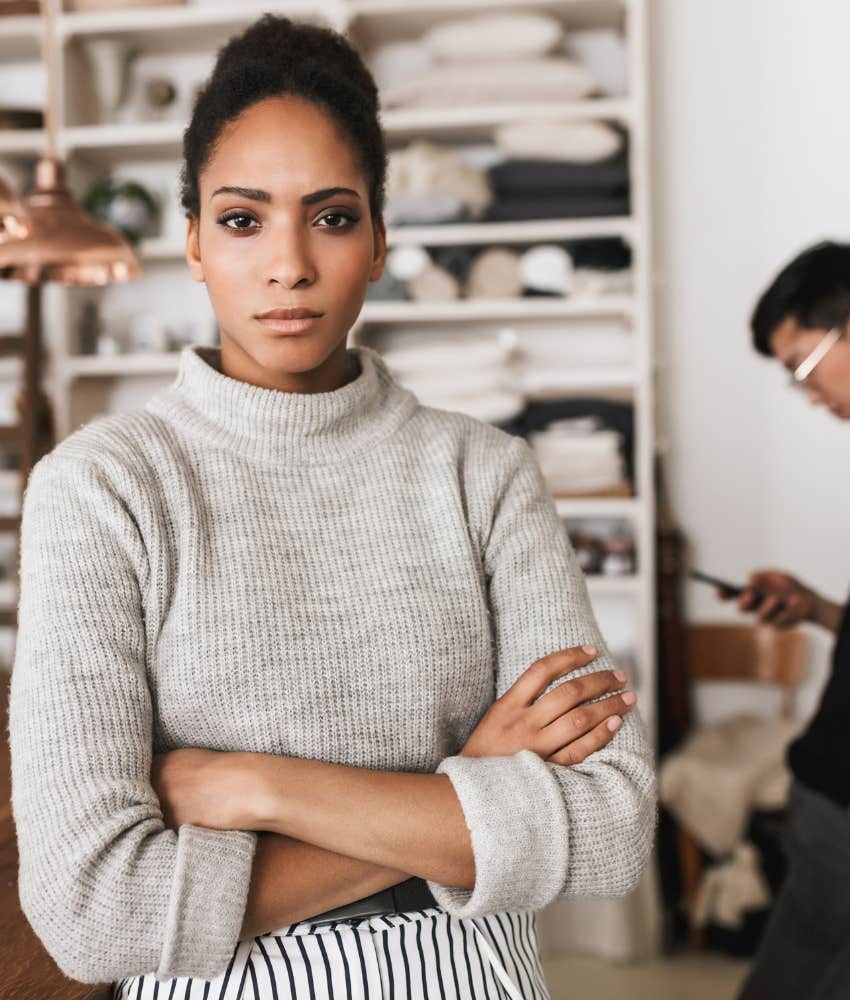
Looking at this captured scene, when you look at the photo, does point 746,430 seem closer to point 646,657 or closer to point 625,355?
point 625,355

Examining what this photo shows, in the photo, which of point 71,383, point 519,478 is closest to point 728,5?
point 71,383

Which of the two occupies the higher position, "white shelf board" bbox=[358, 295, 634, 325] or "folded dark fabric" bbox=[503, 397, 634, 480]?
"white shelf board" bbox=[358, 295, 634, 325]

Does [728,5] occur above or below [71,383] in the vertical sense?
above

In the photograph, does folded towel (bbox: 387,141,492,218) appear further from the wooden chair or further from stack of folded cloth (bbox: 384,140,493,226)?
the wooden chair

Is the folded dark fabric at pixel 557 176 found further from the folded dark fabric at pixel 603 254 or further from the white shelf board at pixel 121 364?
the white shelf board at pixel 121 364

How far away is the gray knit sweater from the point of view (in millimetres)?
891

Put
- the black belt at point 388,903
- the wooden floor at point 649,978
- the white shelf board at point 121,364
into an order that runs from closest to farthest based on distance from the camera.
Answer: the black belt at point 388,903, the wooden floor at point 649,978, the white shelf board at point 121,364

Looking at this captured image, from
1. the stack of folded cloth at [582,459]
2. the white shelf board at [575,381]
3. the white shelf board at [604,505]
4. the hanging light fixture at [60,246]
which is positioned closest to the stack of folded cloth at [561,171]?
the white shelf board at [575,381]

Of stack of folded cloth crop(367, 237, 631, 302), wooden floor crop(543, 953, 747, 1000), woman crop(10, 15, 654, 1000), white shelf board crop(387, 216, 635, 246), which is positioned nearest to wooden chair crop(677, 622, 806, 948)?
wooden floor crop(543, 953, 747, 1000)

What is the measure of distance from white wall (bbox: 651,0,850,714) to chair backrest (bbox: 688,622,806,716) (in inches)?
3.1

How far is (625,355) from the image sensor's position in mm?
3115

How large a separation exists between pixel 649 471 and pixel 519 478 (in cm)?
172

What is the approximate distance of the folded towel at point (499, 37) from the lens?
2.82 metres

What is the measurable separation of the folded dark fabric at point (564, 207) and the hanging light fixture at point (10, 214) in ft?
4.49
